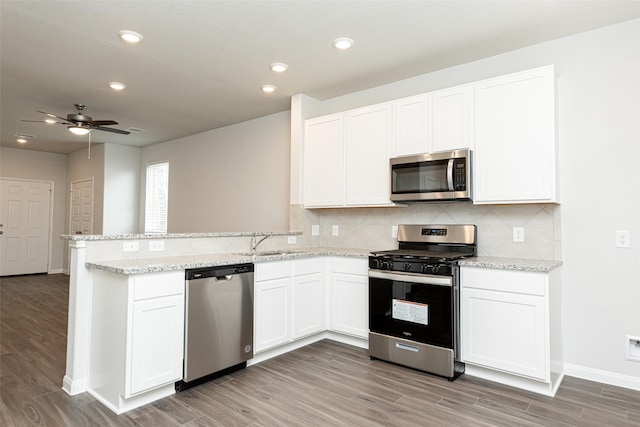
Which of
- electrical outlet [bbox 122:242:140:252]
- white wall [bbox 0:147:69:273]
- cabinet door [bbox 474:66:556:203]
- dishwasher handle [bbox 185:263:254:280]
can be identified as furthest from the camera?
white wall [bbox 0:147:69:273]

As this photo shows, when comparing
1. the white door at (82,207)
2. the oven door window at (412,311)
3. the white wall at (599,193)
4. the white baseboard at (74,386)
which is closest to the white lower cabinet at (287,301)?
the oven door window at (412,311)

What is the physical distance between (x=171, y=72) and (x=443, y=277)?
3.17m

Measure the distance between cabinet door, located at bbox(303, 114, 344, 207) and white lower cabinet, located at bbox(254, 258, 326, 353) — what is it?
75 centimetres

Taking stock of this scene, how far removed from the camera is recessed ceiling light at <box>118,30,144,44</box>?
2.95 metres

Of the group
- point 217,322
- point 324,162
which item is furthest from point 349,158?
point 217,322

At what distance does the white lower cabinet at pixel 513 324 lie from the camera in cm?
250

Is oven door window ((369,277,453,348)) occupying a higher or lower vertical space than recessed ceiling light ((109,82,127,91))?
lower

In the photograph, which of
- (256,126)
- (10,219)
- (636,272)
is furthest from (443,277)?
(10,219)

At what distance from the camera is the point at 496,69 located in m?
3.31

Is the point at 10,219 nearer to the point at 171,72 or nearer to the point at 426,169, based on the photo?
the point at 171,72

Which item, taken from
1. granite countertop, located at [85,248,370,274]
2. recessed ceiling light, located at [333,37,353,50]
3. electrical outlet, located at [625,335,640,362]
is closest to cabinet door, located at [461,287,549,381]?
electrical outlet, located at [625,335,640,362]

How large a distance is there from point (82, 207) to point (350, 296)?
6.55 meters

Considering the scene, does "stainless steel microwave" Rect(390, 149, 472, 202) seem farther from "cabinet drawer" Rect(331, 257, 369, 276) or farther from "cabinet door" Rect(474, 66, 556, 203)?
"cabinet drawer" Rect(331, 257, 369, 276)

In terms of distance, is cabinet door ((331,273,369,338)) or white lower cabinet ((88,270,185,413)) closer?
white lower cabinet ((88,270,185,413))
